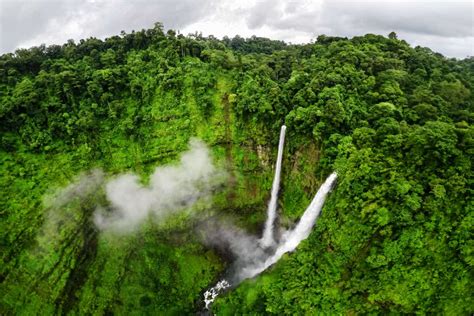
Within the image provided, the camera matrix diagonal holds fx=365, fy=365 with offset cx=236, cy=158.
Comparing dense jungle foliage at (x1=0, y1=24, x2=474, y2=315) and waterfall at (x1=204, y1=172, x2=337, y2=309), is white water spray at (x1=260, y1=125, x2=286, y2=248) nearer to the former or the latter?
dense jungle foliage at (x1=0, y1=24, x2=474, y2=315)

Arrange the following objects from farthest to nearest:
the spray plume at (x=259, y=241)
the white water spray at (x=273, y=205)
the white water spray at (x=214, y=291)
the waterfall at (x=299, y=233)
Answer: the white water spray at (x=273, y=205), the white water spray at (x=214, y=291), the spray plume at (x=259, y=241), the waterfall at (x=299, y=233)

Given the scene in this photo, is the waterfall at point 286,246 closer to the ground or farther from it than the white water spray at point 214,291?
farther from it

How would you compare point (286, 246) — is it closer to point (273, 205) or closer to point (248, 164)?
point (273, 205)

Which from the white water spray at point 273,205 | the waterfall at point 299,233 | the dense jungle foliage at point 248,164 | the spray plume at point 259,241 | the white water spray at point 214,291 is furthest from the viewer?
the white water spray at point 273,205

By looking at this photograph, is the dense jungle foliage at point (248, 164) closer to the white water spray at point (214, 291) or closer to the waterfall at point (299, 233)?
the white water spray at point (214, 291)

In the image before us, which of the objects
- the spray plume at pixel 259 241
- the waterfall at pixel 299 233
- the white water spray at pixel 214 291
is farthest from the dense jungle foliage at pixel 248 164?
the waterfall at pixel 299 233

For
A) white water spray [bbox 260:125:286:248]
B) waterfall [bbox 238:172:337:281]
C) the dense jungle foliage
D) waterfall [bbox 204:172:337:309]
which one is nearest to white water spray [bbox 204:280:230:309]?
waterfall [bbox 204:172:337:309]
